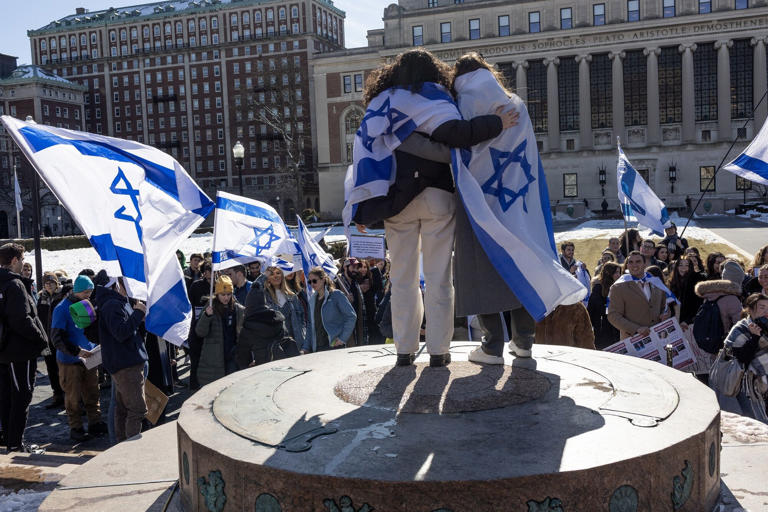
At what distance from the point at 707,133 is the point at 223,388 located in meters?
64.9

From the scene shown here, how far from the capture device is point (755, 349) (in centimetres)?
641

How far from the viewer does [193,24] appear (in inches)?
4006

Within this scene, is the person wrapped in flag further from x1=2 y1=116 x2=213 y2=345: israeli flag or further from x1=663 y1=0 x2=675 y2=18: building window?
x1=663 y1=0 x2=675 y2=18: building window

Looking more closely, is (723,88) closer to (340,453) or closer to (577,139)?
(577,139)

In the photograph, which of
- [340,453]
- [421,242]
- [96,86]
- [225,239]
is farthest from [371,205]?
[96,86]

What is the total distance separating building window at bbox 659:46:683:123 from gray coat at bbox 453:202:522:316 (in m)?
63.8

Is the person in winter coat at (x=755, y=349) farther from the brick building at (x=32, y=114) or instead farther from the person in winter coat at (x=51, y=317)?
the brick building at (x=32, y=114)

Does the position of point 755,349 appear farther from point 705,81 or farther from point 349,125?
point 349,125

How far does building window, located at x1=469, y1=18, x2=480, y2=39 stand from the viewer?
64938 millimetres

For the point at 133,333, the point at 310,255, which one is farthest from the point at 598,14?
the point at 133,333

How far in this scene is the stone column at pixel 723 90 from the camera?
60.2 meters

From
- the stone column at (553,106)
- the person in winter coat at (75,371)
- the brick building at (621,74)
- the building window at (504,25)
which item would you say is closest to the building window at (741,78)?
the brick building at (621,74)

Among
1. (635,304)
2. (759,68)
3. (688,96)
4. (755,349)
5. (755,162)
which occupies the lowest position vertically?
(755,349)

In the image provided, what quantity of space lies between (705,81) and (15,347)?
6501 cm
